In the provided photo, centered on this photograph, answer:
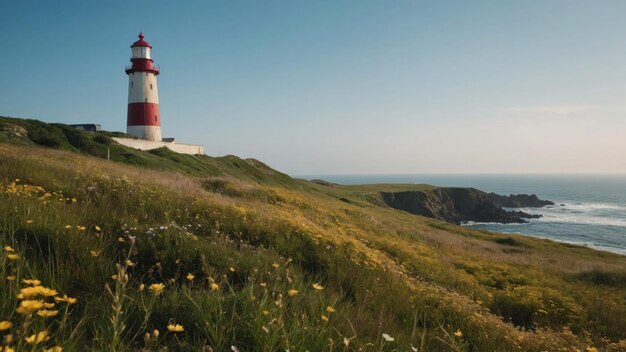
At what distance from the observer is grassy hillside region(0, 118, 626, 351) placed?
2.80 meters

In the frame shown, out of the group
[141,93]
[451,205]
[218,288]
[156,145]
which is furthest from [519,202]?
[218,288]

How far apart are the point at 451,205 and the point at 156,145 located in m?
86.8

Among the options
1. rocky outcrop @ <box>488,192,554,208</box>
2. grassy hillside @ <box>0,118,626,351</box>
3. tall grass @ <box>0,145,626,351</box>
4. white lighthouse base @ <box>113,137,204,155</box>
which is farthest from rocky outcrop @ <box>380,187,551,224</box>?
tall grass @ <box>0,145,626,351</box>

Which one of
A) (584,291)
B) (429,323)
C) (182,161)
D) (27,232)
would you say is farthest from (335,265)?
(182,161)

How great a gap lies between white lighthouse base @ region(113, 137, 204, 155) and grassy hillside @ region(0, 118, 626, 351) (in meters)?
32.8

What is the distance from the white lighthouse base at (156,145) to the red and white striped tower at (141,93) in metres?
3.50

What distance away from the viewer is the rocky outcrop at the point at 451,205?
9731 centimetres

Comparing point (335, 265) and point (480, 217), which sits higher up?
point (335, 265)

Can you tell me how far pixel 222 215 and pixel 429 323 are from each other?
17.4ft

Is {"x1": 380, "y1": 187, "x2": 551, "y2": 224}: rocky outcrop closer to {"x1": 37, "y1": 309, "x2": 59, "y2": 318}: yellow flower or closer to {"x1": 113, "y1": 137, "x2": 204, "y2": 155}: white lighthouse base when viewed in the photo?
{"x1": 113, "y1": 137, "x2": 204, "y2": 155}: white lighthouse base

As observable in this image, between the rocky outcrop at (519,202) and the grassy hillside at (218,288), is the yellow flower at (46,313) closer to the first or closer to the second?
the grassy hillside at (218,288)

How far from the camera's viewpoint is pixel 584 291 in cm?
1511

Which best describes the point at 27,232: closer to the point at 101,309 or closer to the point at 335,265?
the point at 101,309

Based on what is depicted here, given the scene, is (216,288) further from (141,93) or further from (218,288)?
(141,93)
